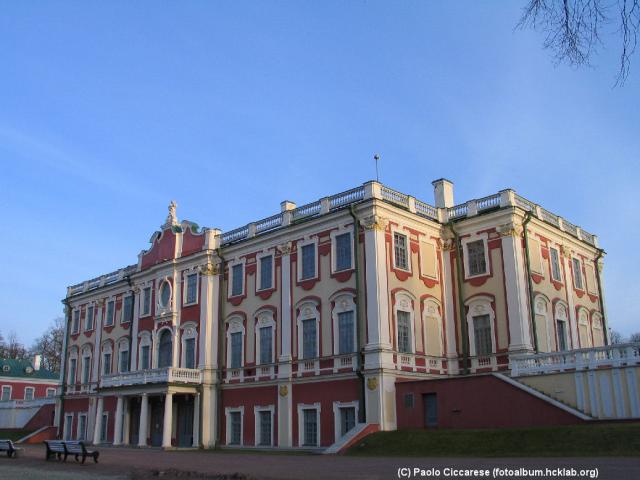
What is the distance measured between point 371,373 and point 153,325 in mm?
17680

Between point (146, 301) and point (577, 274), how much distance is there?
1023 inches

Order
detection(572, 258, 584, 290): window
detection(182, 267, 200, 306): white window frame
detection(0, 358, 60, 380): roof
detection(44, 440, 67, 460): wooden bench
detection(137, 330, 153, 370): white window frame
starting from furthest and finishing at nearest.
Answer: detection(0, 358, 60, 380): roof, detection(137, 330, 153, 370): white window frame, detection(182, 267, 200, 306): white window frame, detection(572, 258, 584, 290): window, detection(44, 440, 67, 460): wooden bench

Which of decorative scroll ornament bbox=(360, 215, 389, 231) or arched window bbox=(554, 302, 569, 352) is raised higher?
decorative scroll ornament bbox=(360, 215, 389, 231)

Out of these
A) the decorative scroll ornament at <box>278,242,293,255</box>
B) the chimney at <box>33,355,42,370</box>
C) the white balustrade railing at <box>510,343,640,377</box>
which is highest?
the decorative scroll ornament at <box>278,242,293,255</box>

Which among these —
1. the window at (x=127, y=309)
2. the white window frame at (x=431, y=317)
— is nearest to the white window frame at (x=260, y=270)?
the white window frame at (x=431, y=317)

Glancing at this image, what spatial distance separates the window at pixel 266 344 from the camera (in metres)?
33.6

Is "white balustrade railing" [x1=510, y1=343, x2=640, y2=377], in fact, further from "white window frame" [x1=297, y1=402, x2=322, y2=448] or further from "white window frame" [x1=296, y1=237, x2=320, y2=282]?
"white window frame" [x1=296, y1=237, x2=320, y2=282]

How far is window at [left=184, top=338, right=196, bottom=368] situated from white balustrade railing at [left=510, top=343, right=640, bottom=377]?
1847 centimetres

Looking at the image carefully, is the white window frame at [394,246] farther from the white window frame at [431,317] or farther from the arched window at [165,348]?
the arched window at [165,348]

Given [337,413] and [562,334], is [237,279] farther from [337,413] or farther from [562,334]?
[562,334]

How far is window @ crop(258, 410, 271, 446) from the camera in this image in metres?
32.3

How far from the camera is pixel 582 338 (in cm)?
3459

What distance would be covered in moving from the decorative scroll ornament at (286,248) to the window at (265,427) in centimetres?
796

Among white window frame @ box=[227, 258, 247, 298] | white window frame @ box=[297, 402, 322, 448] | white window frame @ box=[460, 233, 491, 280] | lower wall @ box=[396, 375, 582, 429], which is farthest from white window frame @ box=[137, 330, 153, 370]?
white window frame @ box=[460, 233, 491, 280]
